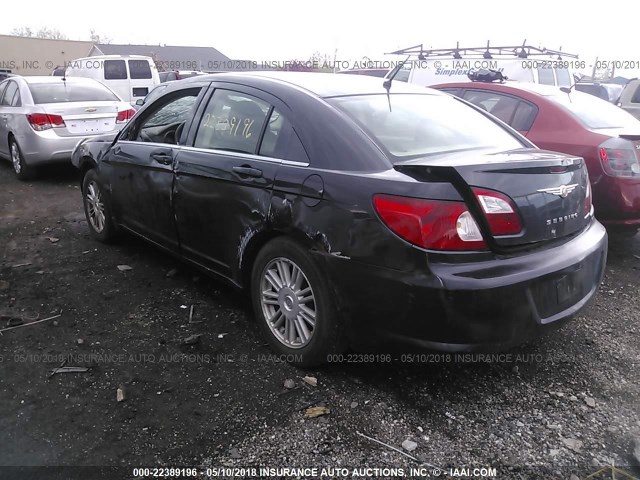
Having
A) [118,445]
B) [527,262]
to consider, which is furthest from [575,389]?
Result: [118,445]

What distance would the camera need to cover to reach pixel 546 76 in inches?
397

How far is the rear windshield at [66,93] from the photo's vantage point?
785 centimetres

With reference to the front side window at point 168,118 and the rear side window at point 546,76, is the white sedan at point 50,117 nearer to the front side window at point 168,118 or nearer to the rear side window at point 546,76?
the front side window at point 168,118

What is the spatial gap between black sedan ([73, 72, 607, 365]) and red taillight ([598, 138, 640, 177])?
1.63 metres

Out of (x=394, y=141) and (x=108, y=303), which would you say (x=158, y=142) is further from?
(x=394, y=141)

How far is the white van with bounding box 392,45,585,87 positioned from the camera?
9.73 meters

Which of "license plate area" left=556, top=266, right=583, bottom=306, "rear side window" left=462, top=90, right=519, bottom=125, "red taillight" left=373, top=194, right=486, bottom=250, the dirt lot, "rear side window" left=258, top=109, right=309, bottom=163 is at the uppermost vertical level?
"rear side window" left=462, top=90, right=519, bottom=125

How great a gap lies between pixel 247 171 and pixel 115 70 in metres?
16.3

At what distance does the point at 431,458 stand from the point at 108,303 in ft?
8.47

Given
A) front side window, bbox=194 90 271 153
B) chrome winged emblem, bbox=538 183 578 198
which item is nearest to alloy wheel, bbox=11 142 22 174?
front side window, bbox=194 90 271 153

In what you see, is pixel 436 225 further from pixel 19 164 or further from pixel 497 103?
pixel 19 164

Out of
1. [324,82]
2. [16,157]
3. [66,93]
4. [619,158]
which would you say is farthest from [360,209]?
[16,157]

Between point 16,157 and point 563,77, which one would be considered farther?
point 563,77

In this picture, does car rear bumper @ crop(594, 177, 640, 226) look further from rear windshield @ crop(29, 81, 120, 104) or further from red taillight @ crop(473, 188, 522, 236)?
rear windshield @ crop(29, 81, 120, 104)
